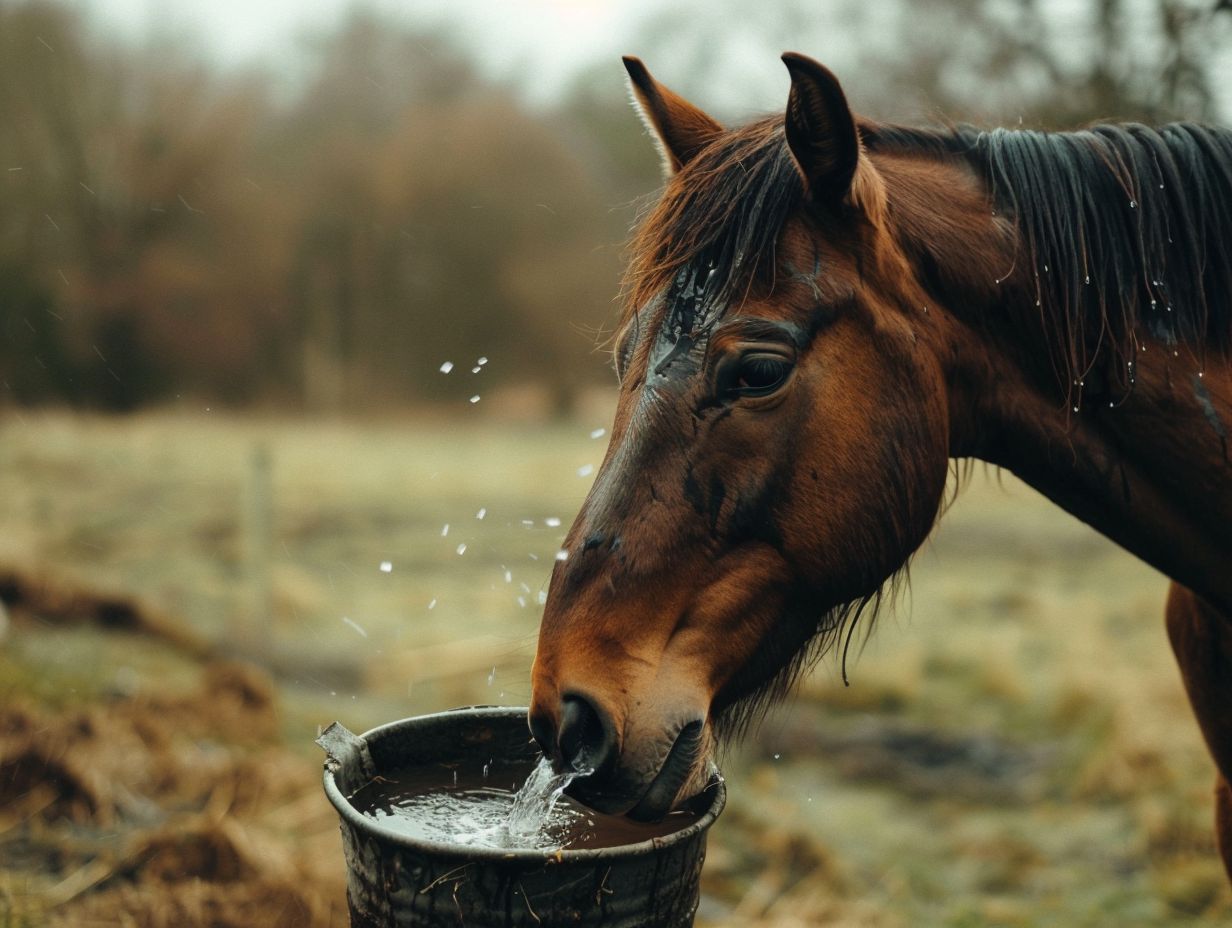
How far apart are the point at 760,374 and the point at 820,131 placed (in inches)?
17.0

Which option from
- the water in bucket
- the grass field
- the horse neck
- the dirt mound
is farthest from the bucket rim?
the dirt mound

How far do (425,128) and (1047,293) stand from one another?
16682mm

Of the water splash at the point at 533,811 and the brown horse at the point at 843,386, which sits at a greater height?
the brown horse at the point at 843,386

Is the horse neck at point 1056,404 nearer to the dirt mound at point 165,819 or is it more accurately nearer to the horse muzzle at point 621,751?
the horse muzzle at point 621,751

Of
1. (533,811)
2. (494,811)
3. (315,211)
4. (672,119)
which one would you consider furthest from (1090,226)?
(315,211)

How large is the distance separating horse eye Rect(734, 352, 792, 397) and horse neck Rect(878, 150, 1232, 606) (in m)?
0.37

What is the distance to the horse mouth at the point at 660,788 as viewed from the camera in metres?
1.64

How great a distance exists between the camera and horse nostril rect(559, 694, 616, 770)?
5.25 feet

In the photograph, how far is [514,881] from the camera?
A: 171cm

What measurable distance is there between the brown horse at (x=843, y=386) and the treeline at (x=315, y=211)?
7.20 m

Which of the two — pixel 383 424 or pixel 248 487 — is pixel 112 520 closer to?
pixel 248 487

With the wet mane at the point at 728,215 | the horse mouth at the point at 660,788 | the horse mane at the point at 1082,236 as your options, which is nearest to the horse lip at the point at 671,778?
the horse mouth at the point at 660,788

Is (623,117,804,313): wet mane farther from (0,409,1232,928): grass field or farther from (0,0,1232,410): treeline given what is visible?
(0,0,1232,410): treeline

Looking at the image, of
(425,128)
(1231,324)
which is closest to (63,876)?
(1231,324)
